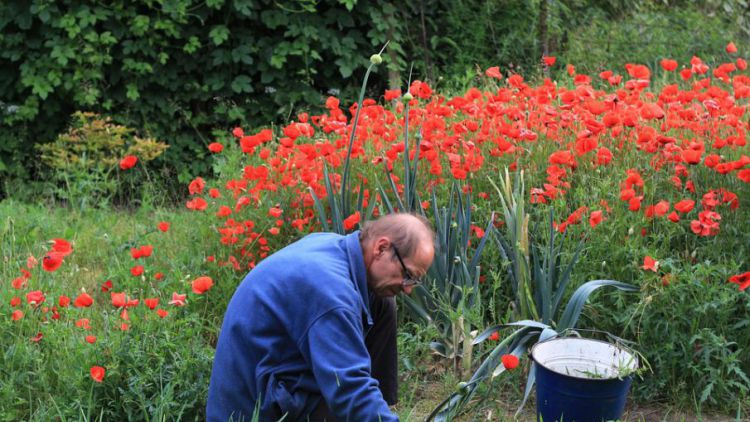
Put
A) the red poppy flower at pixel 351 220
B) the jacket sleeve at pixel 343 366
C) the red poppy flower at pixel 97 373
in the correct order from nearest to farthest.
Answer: the jacket sleeve at pixel 343 366 → the red poppy flower at pixel 97 373 → the red poppy flower at pixel 351 220

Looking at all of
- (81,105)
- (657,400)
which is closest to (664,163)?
(657,400)

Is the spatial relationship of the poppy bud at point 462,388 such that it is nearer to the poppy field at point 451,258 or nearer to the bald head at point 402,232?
the poppy field at point 451,258

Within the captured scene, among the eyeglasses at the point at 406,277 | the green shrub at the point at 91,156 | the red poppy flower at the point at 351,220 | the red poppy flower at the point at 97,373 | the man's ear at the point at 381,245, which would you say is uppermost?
the man's ear at the point at 381,245

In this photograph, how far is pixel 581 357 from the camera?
3045mm

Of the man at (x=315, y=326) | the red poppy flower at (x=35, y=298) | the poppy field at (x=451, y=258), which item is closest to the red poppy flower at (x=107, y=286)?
the poppy field at (x=451, y=258)

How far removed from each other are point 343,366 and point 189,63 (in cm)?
463

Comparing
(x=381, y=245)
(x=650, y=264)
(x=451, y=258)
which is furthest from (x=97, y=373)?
(x=650, y=264)

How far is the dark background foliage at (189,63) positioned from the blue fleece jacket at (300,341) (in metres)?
3.66

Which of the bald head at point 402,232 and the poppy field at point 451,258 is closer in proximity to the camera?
the bald head at point 402,232

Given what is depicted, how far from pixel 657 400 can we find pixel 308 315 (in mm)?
1617

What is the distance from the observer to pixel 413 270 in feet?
8.29

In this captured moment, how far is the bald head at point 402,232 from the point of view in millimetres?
2507

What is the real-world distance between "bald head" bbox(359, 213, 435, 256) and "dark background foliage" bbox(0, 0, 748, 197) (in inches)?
147

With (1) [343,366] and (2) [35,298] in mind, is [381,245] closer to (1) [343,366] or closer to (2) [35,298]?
(1) [343,366]
